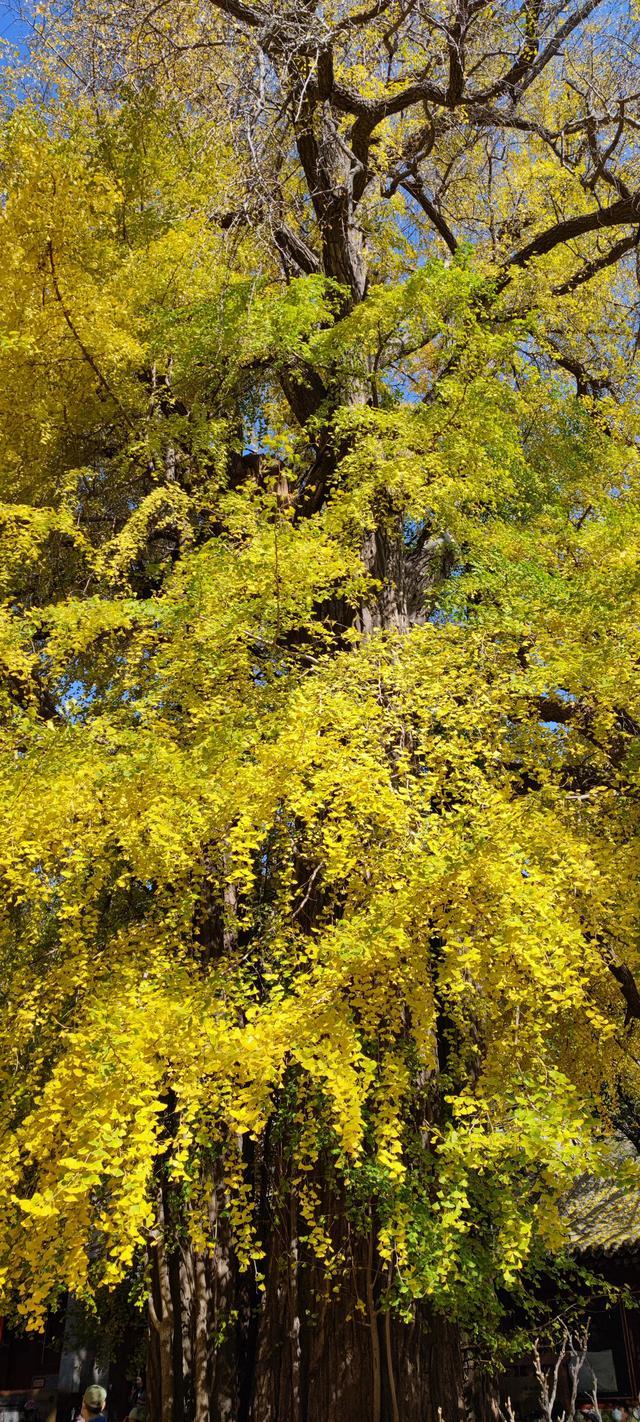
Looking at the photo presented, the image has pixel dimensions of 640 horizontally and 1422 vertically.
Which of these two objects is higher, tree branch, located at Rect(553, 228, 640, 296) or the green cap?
tree branch, located at Rect(553, 228, 640, 296)

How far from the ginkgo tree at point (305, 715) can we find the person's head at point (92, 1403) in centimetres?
28

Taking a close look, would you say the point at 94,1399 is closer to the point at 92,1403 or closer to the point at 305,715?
the point at 92,1403

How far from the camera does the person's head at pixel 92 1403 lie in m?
4.98

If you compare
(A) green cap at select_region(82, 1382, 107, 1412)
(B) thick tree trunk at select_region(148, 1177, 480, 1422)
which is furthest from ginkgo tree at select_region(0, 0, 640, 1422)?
(A) green cap at select_region(82, 1382, 107, 1412)

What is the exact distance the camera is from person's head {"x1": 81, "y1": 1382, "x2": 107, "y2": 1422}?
4977 mm

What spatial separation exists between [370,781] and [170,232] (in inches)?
205

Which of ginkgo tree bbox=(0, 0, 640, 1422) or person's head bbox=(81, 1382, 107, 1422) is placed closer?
ginkgo tree bbox=(0, 0, 640, 1422)

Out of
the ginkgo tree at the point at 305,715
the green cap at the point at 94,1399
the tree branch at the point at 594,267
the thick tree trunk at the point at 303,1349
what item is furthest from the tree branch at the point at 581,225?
the green cap at the point at 94,1399

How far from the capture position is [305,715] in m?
4.48

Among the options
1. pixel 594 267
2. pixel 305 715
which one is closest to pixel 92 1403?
pixel 305 715

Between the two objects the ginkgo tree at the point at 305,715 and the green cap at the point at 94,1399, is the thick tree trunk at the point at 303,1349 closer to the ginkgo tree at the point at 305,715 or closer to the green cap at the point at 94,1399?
the ginkgo tree at the point at 305,715

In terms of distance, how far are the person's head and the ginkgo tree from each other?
0.92 ft

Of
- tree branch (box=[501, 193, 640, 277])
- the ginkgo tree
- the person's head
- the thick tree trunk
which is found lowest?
the person's head

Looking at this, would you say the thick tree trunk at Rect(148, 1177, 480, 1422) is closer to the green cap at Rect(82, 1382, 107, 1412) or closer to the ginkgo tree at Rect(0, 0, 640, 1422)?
the ginkgo tree at Rect(0, 0, 640, 1422)
